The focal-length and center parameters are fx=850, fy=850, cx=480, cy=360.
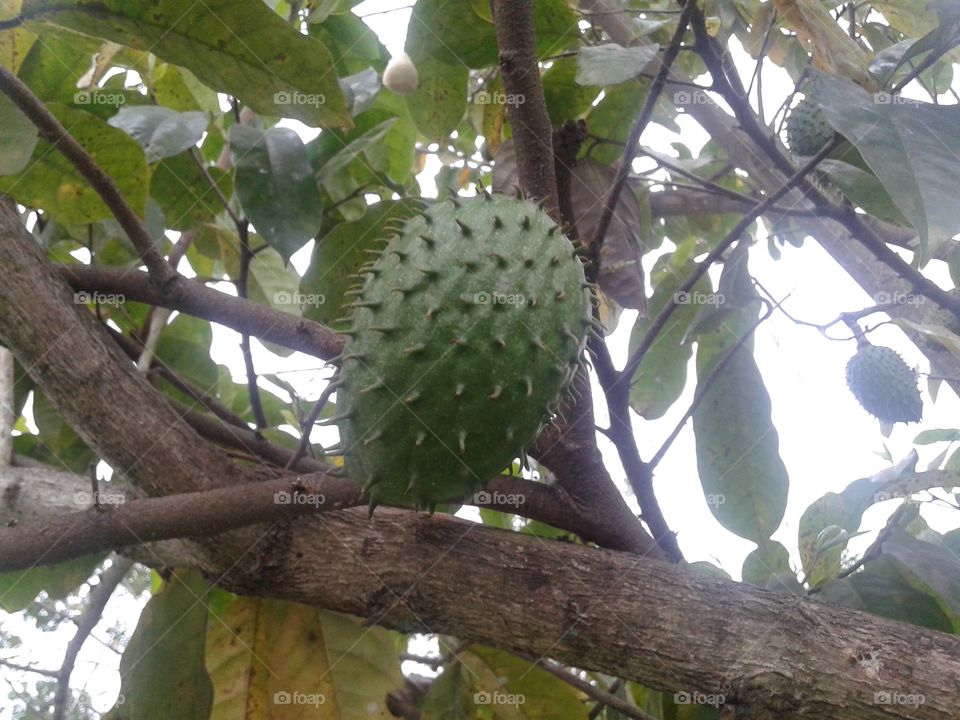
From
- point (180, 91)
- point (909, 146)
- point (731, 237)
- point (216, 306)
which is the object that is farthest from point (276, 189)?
point (909, 146)

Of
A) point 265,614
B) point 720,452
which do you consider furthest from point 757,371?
point 265,614

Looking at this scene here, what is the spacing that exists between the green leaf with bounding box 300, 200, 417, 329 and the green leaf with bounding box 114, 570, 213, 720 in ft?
2.15

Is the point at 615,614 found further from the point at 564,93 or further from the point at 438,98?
the point at 438,98

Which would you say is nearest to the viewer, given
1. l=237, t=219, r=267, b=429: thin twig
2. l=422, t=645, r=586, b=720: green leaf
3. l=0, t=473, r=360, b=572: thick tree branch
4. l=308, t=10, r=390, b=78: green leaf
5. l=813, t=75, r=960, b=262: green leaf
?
→ l=813, t=75, r=960, b=262: green leaf

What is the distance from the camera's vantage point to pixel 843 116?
133 centimetres

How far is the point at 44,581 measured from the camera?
204 cm

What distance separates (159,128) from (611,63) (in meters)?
1.03

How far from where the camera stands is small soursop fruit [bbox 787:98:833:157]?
1980mm

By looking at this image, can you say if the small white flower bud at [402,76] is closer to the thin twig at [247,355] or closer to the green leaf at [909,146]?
the thin twig at [247,355]

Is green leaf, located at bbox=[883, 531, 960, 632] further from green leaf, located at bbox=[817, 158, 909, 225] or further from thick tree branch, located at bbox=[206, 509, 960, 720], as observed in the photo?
green leaf, located at bbox=[817, 158, 909, 225]

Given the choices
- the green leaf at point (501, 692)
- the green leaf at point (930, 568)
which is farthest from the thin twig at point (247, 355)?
the green leaf at point (930, 568)

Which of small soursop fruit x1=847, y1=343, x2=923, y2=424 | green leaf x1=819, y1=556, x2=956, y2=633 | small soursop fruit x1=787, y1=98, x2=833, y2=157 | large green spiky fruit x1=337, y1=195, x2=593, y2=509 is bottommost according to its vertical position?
green leaf x1=819, y1=556, x2=956, y2=633

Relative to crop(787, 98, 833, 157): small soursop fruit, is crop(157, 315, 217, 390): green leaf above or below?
below

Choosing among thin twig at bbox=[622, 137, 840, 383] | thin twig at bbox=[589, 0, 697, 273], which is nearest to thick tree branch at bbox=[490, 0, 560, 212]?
thin twig at bbox=[589, 0, 697, 273]
